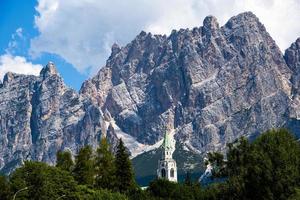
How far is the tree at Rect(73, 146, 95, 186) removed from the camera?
394ft

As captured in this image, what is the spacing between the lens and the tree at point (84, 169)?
120125 mm

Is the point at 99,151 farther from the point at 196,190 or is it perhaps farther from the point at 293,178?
the point at 293,178

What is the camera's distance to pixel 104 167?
121 m

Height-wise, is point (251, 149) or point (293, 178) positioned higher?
point (251, 149)

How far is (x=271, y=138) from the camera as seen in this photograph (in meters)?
99.2

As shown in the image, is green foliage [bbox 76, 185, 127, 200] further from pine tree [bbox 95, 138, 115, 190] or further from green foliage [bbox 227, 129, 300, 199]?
green foliage [bbox 227, 129, 300, 199]

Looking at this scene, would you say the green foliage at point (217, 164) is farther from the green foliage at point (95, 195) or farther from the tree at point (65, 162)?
the tree at point (65, 162)

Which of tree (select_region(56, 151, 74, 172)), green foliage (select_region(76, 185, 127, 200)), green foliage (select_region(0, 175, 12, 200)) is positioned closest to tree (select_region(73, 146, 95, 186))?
tree (select_region(56, 151, 74, 172))

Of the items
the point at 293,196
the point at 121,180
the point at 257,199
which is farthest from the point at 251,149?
the point at 121,180

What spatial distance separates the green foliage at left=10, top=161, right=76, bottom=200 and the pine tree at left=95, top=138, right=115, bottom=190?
864 cm

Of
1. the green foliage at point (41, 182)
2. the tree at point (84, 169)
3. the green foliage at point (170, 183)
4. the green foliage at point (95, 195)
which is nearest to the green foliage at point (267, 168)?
the green foliage at point (170, 183)

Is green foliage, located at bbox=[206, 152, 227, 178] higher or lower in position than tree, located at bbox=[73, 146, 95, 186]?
lower

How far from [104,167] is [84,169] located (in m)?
3.54

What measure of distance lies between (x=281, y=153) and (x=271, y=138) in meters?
6.30
